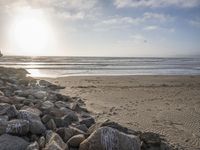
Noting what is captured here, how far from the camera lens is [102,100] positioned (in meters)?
11.9

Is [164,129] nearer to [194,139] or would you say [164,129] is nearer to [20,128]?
[194,139]

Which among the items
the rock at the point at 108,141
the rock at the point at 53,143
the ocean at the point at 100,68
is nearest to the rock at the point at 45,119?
the rock at the point at 53,143

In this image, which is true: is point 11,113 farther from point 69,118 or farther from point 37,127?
point 69,118

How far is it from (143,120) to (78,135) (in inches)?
137

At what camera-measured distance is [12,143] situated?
4.90 meters

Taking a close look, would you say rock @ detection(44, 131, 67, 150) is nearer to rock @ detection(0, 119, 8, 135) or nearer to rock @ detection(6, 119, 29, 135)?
rock @ detection(6, 119, 29, 135)

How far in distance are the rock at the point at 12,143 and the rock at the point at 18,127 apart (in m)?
0.21

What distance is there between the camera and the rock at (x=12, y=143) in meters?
4.78

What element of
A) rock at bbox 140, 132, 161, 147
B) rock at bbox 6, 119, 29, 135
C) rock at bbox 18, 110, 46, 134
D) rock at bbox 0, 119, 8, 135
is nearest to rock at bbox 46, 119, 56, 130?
rock at bbox 18, 110, 46, 134

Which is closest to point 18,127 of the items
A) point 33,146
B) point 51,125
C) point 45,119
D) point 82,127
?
point 33,146

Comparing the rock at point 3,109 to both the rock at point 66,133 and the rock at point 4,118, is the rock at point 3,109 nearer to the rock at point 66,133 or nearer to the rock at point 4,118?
the rock at point 4,118

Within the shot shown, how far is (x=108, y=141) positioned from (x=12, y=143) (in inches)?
70.0

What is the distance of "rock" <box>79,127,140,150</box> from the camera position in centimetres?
492

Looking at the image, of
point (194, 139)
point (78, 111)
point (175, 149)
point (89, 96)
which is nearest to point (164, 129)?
point (194, 139)
